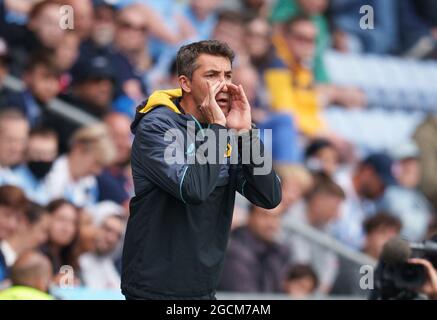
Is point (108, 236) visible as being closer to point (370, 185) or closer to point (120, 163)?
point (120, 163)

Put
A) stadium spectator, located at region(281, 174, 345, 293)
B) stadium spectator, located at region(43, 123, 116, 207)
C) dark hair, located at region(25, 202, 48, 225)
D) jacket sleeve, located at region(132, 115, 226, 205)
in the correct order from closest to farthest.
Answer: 1. jacket sleeve, located at region(132, 115, 226, 205)
2. dark hair, located at region(25, 202, 48, 225)
3. stadium spectator, located at region(43, 123, 116, 207)
4. stadium spectator, located at region(281, 174, 345, 293)

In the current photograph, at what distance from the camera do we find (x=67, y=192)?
291 inches

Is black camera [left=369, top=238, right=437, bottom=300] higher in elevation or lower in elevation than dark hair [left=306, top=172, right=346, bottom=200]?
lower

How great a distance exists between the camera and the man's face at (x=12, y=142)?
7148 millimetres

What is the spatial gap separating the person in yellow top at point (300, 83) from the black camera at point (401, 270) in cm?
396

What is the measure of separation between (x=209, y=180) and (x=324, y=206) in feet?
15.6

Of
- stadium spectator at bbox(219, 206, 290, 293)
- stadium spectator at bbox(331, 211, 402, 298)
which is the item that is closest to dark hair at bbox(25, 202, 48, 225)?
stadium spectator at bbox(219, 206, 290, 293)

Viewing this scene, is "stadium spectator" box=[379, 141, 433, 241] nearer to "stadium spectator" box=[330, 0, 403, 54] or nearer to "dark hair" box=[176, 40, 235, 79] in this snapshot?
"stadium spectator" box=[330, 0, 403, 54]

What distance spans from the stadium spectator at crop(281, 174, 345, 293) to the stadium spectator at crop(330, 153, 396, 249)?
0.12 metres

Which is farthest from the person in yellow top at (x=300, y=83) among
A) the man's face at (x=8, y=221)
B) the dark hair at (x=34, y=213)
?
the man's face at (x=8, y=221)

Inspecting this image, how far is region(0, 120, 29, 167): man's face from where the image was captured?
7148 millimetres
